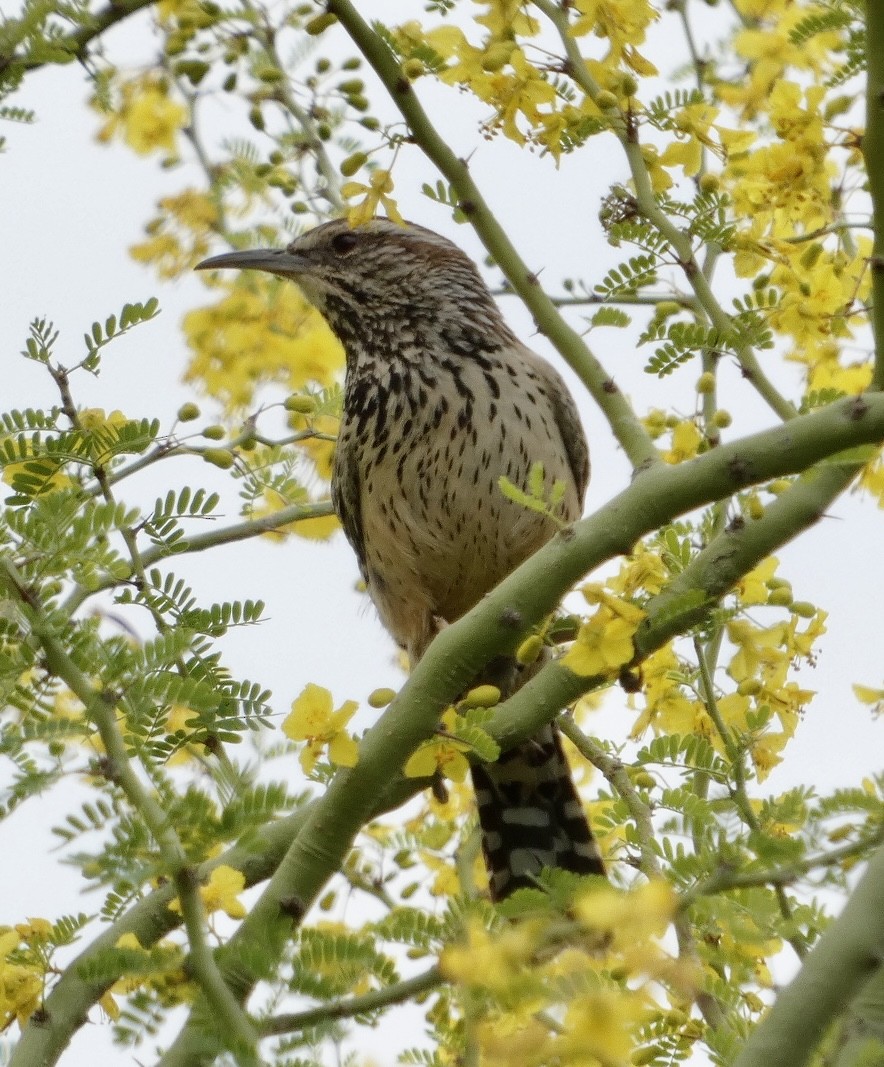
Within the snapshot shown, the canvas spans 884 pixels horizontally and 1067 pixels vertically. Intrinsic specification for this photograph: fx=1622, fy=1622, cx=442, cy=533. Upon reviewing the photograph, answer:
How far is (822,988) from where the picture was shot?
5.73 ft

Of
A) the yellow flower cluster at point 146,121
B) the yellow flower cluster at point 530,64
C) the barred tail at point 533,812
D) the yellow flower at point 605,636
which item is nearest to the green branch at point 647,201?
the yellow flower cluster at point 530,64

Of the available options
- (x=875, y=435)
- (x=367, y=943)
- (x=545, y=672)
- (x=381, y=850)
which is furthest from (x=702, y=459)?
(x=381, y=850)

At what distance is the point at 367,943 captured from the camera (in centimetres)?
217

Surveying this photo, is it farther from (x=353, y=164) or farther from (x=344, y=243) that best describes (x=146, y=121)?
(x=353, y=164)

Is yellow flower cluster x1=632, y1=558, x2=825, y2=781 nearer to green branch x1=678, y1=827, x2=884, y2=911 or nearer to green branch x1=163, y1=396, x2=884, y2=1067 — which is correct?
green branch x1=163, y1=396, x2=884, y2=1067

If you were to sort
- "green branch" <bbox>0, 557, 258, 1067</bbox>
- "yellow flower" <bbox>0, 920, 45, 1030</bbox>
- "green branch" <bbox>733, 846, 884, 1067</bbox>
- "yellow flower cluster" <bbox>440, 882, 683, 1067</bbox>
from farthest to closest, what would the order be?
"yellow flower" <bbox>0, 920, 45, 1030</bbox>
"green branch" <bbox>0, 557, 258, 1067</bbox>
"green branch" <bbox>733, 846, 884, 1067</bbox>
"yellow flower cluster" <bbox>440, 882, 683, 1067</bbox>

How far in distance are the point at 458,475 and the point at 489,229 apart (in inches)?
55.9

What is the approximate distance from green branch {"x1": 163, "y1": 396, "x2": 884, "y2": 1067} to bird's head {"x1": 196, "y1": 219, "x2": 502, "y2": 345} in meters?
2.56

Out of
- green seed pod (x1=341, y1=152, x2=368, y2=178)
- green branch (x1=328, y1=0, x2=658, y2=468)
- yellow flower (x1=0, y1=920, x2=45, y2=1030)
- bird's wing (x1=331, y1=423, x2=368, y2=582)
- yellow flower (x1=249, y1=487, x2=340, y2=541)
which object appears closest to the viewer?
yellow flower (x1=0, y1=920, x2=45, y2=1030)

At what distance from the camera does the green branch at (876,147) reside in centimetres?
242

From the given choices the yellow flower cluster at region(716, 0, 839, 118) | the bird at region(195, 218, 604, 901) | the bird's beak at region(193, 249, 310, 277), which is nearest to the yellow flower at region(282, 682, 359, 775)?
the yellow flower cluster at region(716, 0, 839, 118)

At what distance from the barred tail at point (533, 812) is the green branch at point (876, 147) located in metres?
2.15

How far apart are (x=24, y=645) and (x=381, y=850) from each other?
1.47 meters

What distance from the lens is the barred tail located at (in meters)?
4.45
